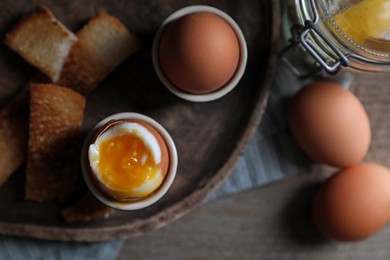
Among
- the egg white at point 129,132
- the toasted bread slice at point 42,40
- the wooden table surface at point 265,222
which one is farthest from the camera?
the wooden table surface at point 265,222

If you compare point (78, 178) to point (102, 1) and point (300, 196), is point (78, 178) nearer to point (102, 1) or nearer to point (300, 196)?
point (102, 1)

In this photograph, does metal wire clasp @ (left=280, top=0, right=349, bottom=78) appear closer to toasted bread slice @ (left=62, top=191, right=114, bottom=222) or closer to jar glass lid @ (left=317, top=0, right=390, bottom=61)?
jar glass lid @ (left=317, top=0, right=390, bottom=61)

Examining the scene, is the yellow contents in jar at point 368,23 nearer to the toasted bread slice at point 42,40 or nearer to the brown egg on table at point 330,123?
the brown egg on table at point 330,123

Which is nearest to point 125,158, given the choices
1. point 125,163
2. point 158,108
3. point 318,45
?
point 125,163

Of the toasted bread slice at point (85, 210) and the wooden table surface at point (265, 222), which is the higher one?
the toasted bread slice at point (85, 210)

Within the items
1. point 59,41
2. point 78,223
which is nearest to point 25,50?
→ point 59,41

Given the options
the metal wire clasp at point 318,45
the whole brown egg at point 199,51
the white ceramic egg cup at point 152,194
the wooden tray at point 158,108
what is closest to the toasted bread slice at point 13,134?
the wooden tray at point 158,108

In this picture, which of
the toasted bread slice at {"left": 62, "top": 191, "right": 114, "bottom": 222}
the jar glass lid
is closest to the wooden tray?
the toasted bread slice at {"left": 62, "top": 191, "right": 114, "bottom": 222}
